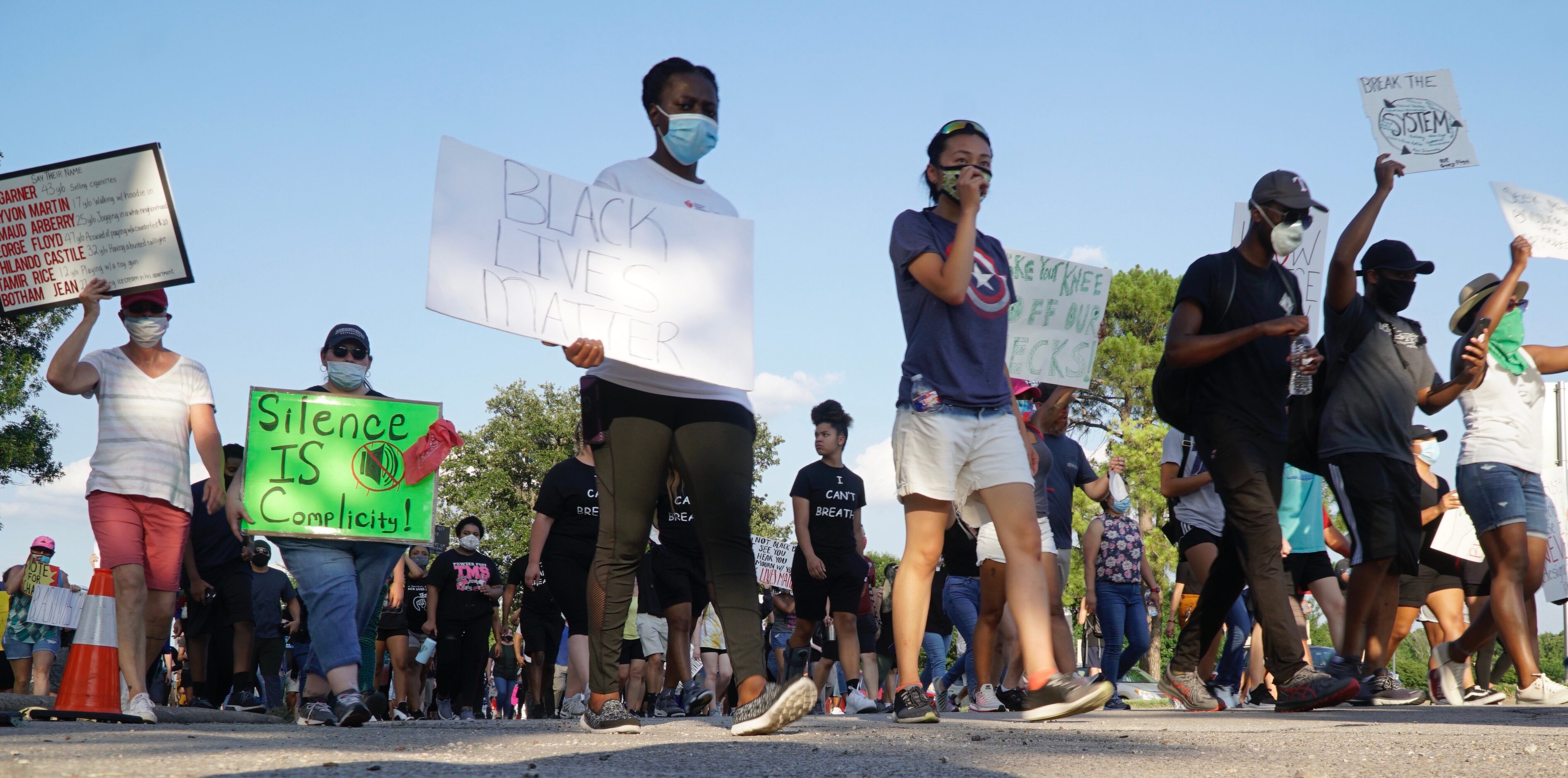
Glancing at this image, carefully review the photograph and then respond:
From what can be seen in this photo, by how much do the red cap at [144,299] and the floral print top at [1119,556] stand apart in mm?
6777

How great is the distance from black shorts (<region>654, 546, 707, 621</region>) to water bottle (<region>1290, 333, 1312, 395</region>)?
4.80 meters

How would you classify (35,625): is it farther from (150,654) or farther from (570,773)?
(570,773)

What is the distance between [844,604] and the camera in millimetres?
9445

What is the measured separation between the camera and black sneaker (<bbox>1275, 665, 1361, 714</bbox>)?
5.50 m

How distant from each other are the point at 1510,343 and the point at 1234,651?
7.27ft

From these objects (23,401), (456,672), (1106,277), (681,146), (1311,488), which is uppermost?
(23,401)

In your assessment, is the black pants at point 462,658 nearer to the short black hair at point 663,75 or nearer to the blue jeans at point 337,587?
the blue jeans at point 337,587

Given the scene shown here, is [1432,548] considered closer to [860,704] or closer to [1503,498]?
[1503,498]

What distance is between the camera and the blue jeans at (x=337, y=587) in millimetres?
6027

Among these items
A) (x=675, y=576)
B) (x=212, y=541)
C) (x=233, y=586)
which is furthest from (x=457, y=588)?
(x=675, y=576)

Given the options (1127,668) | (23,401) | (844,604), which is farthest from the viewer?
(23,401)

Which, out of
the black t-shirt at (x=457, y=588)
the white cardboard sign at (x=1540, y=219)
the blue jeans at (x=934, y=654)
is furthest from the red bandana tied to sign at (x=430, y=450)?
the blue jeans at (x=934, y=654)

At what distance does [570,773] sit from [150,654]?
4.73 m

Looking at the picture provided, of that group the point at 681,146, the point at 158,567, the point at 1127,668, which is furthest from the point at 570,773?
the point at 1127,668
